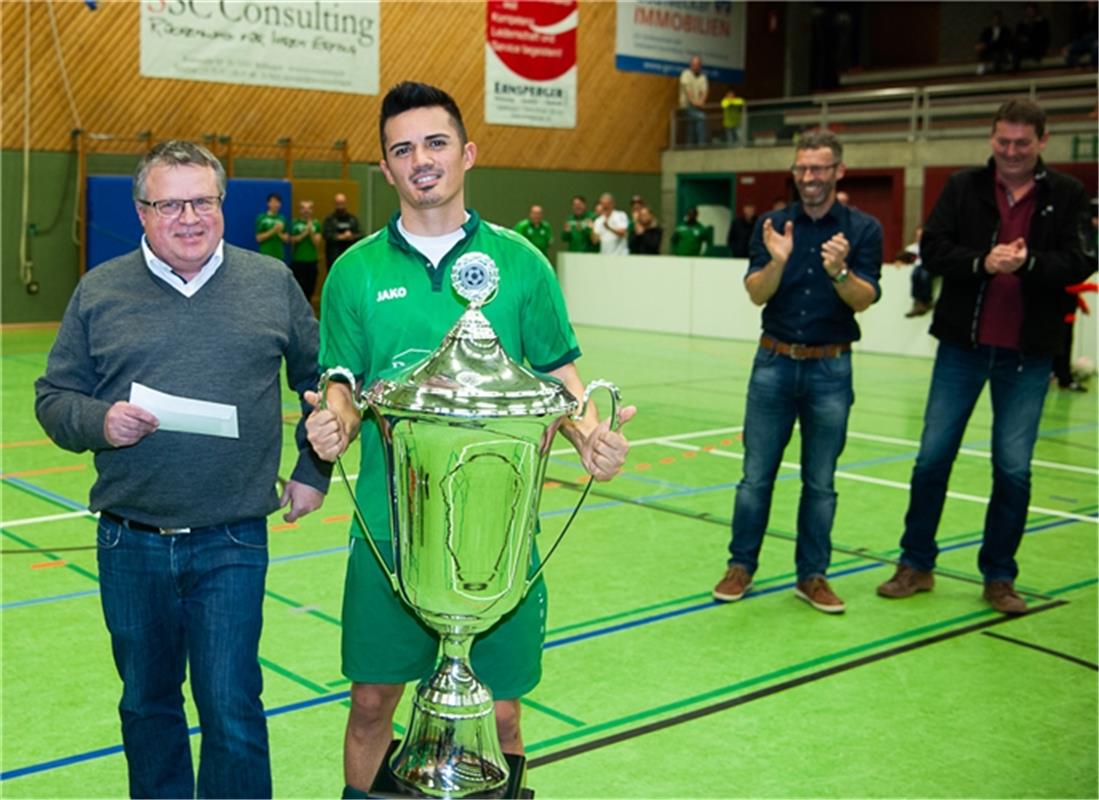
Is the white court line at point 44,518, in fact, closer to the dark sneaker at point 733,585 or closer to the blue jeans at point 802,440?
the dark sneaker at point 733,585

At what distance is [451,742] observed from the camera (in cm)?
218

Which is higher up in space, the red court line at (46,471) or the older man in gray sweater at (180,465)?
the older man in gray sweater at (180,465)

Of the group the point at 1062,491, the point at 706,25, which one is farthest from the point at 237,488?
the point at 706,25

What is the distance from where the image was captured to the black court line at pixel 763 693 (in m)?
4.16

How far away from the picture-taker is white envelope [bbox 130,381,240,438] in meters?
2.88

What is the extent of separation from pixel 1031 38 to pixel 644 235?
10.3m

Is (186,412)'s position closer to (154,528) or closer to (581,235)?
(154,528)

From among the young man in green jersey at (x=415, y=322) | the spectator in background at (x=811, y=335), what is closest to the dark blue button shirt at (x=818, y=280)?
the spectator in background at (x=811, y=335)

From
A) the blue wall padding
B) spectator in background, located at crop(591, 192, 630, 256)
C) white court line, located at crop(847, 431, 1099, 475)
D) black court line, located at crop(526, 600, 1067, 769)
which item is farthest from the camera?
spectator in background, located at crop(591, 192, 630, 256)

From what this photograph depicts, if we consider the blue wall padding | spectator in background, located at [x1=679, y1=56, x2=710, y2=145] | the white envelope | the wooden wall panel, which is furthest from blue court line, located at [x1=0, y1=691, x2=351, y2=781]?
spectator in background, located at [x1=679, y1=56, x2=710, y2=145]

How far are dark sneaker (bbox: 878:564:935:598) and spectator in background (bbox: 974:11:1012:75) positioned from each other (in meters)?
23.1

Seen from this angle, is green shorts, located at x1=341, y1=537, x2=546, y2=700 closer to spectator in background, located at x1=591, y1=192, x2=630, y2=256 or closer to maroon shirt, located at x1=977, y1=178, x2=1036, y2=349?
maroon shirt, located at x1=977, y1=178, x2=1036, y2=349

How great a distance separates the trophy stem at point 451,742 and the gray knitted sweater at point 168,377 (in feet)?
3.32

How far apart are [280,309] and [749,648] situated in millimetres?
2833
